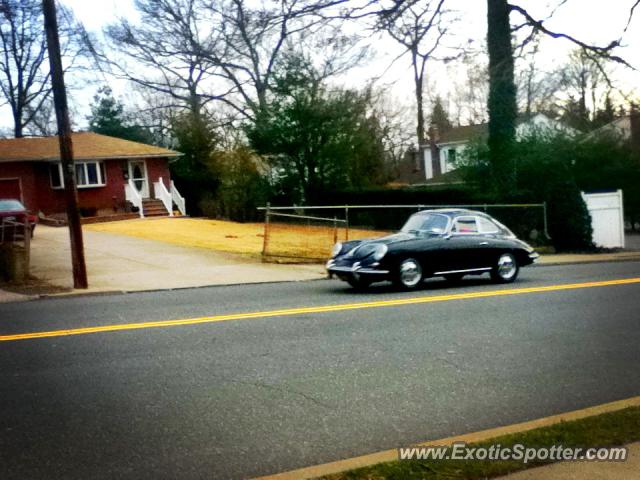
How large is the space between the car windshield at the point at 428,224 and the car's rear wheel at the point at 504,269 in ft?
4.70

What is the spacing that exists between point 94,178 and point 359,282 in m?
26.5

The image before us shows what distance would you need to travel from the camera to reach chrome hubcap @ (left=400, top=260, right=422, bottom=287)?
45.0 ft

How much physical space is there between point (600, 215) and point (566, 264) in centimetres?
600

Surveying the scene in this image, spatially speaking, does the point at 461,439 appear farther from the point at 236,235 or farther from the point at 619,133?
the point at 619,133

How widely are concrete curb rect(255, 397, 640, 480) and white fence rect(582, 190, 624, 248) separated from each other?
20.7 m

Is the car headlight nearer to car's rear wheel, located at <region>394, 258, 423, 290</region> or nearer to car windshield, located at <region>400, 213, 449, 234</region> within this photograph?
car's rear wheel, located at <region>394, 258, 423, 290</region>

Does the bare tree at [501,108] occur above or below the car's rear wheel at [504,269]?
above

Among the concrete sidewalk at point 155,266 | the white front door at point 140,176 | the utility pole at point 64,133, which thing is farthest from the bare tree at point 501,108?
the white front door at point 140,176

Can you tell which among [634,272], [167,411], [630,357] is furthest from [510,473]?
[634,272]

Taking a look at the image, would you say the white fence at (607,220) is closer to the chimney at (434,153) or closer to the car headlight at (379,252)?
the car headlight at (379,252)

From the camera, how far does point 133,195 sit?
37.3m

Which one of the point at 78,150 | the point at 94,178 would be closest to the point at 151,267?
the point at 94,178

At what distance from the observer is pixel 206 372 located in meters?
7.48

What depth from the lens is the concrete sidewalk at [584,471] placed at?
452cm
